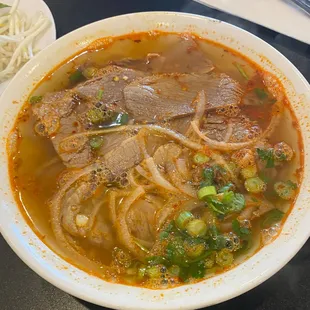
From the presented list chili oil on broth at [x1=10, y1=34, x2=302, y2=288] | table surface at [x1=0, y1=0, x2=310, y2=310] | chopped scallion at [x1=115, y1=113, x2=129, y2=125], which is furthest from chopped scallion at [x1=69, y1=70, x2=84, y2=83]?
table surface at [x1=0, y1=0, x2=310, y2=310]

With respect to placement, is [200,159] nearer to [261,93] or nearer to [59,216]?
[261,93]

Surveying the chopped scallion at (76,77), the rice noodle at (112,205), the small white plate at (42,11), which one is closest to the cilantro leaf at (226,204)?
the rice noodle at (112,205)

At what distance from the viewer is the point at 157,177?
1.75 m

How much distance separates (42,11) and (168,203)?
1.74 m

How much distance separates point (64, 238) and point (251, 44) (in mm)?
1341

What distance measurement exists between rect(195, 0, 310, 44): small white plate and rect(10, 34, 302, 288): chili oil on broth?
23.3 inches

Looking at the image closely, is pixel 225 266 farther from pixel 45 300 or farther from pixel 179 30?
pixel 179 30

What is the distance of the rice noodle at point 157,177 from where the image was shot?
1.73 meters

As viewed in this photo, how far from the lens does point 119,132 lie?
190 centimetres

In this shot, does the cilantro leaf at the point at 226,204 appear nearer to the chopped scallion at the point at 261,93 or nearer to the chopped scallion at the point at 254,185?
the chopped scallion at the point at 254,185

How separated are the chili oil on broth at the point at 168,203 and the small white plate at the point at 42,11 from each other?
0.59 m

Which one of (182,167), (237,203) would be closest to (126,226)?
(182,167)

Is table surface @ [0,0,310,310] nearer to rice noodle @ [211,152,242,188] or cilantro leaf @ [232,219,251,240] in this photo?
cilantro leaf @ [232,219,251,240]

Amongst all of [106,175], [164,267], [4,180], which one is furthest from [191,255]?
[4,180]
